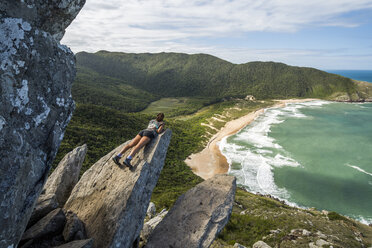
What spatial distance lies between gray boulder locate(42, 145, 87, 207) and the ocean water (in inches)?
1540

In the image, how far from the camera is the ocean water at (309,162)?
42156mm

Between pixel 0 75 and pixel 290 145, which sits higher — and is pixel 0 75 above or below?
above

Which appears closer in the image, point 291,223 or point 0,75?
point 0,75

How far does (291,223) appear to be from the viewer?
70.0ft

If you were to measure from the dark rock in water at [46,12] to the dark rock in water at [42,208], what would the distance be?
21.5ft

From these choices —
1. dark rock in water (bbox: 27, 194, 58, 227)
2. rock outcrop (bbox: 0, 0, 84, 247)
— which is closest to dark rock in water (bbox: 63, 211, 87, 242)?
dark rock in water (bbox: 27, 194, 58, 227)

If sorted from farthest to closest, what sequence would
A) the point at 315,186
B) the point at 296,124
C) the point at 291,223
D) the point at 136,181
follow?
the point at 296,124
the point at 315,186
the point at 291,223
the point at 136,181

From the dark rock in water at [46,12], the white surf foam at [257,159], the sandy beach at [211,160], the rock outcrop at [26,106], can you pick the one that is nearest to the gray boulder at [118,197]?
the rock outcrop at [26,106]

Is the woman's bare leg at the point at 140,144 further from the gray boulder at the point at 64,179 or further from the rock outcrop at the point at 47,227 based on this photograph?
the gray boulder at the point at 64,179

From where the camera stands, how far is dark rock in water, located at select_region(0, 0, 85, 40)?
531 cm

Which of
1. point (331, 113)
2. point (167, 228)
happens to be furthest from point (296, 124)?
point (167, 228)

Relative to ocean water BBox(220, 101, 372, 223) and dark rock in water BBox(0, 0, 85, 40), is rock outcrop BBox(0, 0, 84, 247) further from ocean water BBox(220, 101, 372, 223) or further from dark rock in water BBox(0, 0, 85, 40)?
ocean water BBox(220, 101, 372, 223)

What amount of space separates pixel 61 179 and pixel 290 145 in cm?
7257

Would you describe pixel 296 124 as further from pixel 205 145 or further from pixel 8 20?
pixel 8 20
